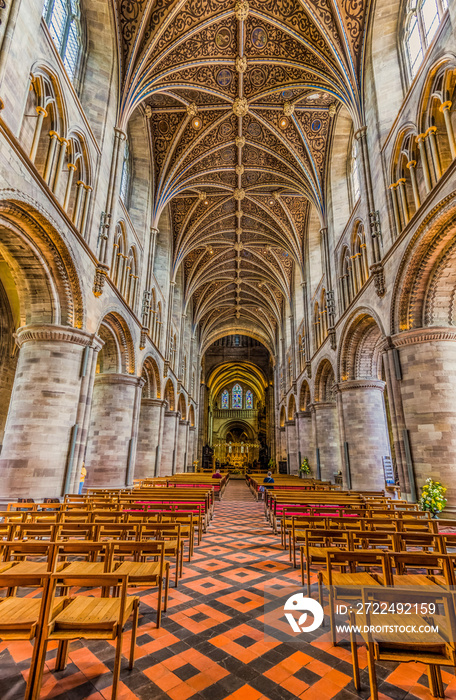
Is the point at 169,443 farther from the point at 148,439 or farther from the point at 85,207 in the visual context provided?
the point at 85,207

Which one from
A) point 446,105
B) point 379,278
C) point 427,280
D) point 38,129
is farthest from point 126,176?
point 427,280

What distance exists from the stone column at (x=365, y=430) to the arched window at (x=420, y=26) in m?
10.0

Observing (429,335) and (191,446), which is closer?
(429,335)

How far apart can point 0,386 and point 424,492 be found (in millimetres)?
14177

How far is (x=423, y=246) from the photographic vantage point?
Answer: 8703mm

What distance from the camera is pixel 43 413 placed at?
8.72m

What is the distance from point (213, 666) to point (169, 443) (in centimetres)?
2060

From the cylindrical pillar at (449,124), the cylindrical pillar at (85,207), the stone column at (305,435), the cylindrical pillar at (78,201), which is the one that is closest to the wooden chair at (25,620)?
the cylindrical pillar at (78,201)

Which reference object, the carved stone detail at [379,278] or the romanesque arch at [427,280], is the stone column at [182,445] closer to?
the carved stone detail at [379,278]

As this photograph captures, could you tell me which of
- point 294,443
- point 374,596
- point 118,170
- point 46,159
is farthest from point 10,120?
point 294,443

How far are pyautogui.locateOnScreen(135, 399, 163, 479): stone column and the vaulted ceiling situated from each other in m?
9.56

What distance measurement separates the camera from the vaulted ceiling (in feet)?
41.3

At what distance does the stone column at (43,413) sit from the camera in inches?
326

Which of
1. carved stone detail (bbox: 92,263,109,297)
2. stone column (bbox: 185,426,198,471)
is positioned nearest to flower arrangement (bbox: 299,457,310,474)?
stone column (bbox: 185,426,198,471)
